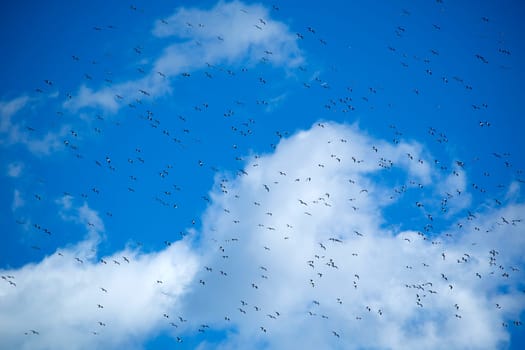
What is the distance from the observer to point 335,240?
7669 centimetres

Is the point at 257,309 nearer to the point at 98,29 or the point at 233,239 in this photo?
the point at 233,239

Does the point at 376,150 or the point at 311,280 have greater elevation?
the point at 376,150

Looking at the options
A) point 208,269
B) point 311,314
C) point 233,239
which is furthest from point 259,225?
point 311,314

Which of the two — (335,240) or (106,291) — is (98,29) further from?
(335,240)

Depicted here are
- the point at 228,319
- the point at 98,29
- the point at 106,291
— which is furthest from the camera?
the point at 106,291

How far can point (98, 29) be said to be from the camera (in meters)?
66.6

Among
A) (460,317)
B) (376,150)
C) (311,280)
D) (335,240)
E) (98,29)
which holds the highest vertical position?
(98,29)

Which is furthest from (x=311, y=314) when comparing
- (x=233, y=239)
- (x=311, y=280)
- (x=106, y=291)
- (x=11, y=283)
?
(x=11, y=283)

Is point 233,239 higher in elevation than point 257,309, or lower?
higher

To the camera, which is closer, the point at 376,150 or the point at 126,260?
the point at 376,150

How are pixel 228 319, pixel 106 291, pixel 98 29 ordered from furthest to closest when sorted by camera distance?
pixel 106 291
pixel 228 319
pixel 98 29

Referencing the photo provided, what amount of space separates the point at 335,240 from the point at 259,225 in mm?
14059

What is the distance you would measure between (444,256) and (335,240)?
62.6ft

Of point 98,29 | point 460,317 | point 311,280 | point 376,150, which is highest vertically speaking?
point 98,29
